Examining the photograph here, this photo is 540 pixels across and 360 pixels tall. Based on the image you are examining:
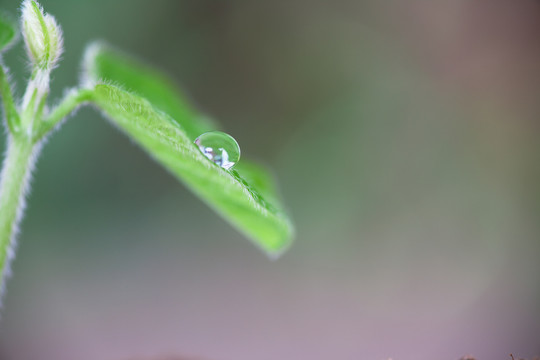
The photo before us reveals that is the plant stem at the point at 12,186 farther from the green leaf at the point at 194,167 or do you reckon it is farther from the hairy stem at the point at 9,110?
the green leaf at the point at 194,167

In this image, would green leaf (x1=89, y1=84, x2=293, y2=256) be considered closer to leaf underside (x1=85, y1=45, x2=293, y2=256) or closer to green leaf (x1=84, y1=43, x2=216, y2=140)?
leaf underside (x1=85, y1=45, x2=293, y2=256)

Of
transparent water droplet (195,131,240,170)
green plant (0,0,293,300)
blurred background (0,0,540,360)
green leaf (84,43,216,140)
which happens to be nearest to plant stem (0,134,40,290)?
green plant (0,0,293,300)

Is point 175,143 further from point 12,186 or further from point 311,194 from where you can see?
point 311,194

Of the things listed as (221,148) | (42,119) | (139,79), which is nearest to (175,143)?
(221,148)

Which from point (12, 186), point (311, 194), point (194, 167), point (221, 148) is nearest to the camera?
point (12, 186)

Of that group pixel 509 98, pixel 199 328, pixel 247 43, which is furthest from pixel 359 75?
pixel 199 328
